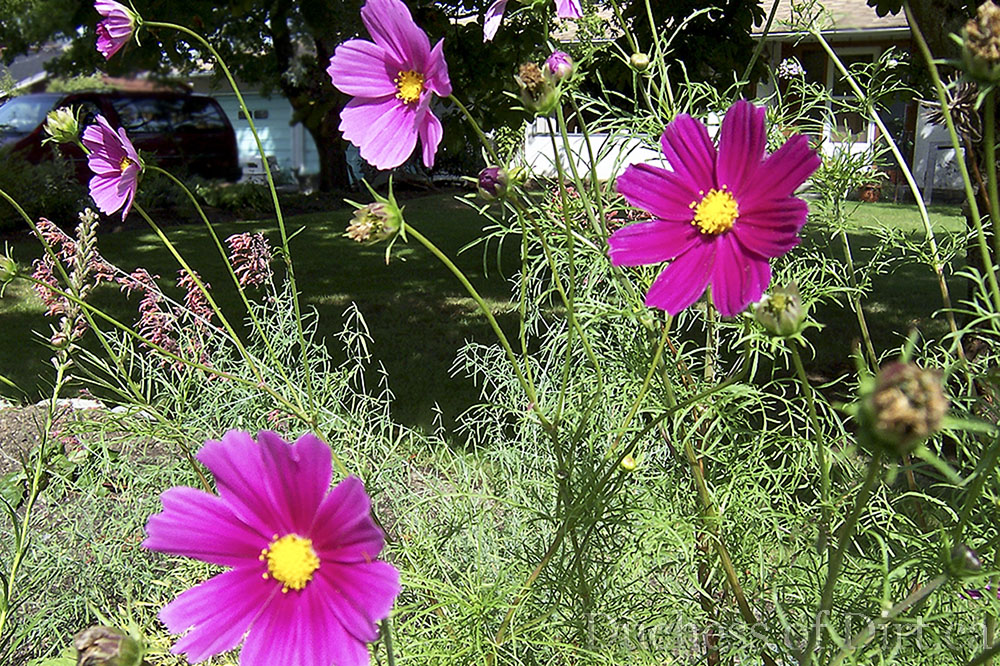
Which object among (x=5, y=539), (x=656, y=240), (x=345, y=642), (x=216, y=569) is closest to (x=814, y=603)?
(x=656, y=240)

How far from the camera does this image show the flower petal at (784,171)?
31.8 inches

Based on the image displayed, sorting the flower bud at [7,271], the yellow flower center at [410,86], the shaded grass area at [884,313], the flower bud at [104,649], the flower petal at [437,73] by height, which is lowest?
the shaded grass area at [884,313]

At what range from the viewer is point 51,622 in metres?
1.69

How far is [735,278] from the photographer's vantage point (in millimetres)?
785

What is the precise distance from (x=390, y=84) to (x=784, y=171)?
1.34ft

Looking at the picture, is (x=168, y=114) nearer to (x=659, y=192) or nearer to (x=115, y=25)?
(x=115, y=25)

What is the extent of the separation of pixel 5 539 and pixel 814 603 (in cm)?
169

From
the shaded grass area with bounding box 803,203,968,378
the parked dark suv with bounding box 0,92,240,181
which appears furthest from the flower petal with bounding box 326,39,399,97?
the parked dark suv with bounding box 0,92,240,181

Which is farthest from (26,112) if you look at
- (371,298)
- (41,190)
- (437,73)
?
(437,73)

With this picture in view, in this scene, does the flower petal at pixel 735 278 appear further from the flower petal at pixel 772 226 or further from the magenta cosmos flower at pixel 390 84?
the magenta cosmos flower at pixel 390 84

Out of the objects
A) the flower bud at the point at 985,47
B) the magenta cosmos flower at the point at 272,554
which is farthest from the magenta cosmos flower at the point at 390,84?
the flower bud at the point at 985,47

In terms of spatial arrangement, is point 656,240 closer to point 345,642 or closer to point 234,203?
point 345,642

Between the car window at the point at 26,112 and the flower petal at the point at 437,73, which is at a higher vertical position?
the flower petal at the point at 437,73

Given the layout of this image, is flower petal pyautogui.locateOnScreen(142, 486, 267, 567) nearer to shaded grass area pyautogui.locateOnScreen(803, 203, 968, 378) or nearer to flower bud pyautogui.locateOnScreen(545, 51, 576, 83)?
flower bud pyautogui.locateOnScreen(545, 51, 576, 83)
